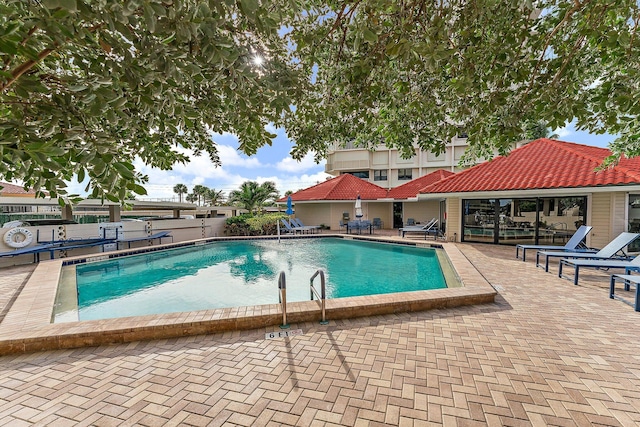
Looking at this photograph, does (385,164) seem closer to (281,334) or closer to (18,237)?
(18,237)

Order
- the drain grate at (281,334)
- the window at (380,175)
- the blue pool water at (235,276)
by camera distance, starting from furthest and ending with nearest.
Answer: the window at (380,175) < the blue pool water at (235,276) < the drain grate at (281,334)

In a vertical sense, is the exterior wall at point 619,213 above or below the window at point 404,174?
below

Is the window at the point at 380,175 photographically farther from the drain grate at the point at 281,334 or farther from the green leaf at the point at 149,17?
the green leaf at the point at 149,17

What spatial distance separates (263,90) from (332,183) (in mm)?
25813

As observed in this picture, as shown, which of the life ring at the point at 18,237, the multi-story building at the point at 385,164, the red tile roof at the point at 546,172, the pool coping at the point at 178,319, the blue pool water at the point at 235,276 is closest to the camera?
the pool coping at the point at 178,319

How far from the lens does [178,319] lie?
4801mm

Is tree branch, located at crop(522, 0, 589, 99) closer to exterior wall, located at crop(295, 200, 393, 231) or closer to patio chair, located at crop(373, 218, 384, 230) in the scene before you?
exterior wall, located at crop(295, 200, 393, 231)

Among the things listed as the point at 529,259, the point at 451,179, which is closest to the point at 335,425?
the point at 529,259

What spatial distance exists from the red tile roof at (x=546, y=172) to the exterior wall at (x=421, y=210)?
8.10 meters

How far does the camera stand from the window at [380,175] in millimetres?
35475

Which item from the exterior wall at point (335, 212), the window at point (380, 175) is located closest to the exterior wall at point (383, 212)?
the exterior wall at point (335, 212)

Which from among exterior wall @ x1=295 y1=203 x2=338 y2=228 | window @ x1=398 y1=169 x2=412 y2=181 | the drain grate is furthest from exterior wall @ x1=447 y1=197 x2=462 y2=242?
window @ x1=398 y1=169 x2=412 y2=181

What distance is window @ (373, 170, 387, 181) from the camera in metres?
35.5

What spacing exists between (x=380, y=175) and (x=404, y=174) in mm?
2990
